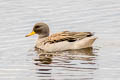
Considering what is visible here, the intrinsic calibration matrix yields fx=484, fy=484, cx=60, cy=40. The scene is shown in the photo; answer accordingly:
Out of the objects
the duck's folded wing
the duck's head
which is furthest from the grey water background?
the duck's folded wing

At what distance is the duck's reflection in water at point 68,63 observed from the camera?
47.9 feet

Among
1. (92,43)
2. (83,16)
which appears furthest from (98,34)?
(83,16)

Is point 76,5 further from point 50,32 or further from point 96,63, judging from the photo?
point 96,63

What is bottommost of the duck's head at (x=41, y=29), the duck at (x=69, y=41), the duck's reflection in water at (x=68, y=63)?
the duck's reflection in water at (x=68, y=63)

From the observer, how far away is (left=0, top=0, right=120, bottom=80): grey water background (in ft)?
48.5

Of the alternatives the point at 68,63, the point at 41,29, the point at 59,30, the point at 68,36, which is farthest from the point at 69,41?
the point at 68,63

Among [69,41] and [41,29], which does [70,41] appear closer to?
[69,41]

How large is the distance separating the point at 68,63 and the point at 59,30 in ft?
16.6

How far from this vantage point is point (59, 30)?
2097 centimetres

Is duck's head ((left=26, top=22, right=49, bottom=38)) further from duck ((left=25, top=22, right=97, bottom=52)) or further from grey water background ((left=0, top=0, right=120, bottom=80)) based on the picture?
duck ((left=25, top=22, right=97, bottom=52))

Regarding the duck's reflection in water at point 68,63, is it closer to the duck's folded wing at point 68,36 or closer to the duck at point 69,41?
the duck at point 69,41

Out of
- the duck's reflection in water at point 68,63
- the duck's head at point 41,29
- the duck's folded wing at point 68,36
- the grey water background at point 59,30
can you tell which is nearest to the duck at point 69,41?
the duck's folded wing at point 68,36

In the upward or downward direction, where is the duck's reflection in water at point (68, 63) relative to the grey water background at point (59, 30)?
downward

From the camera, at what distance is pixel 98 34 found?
20.0 m
